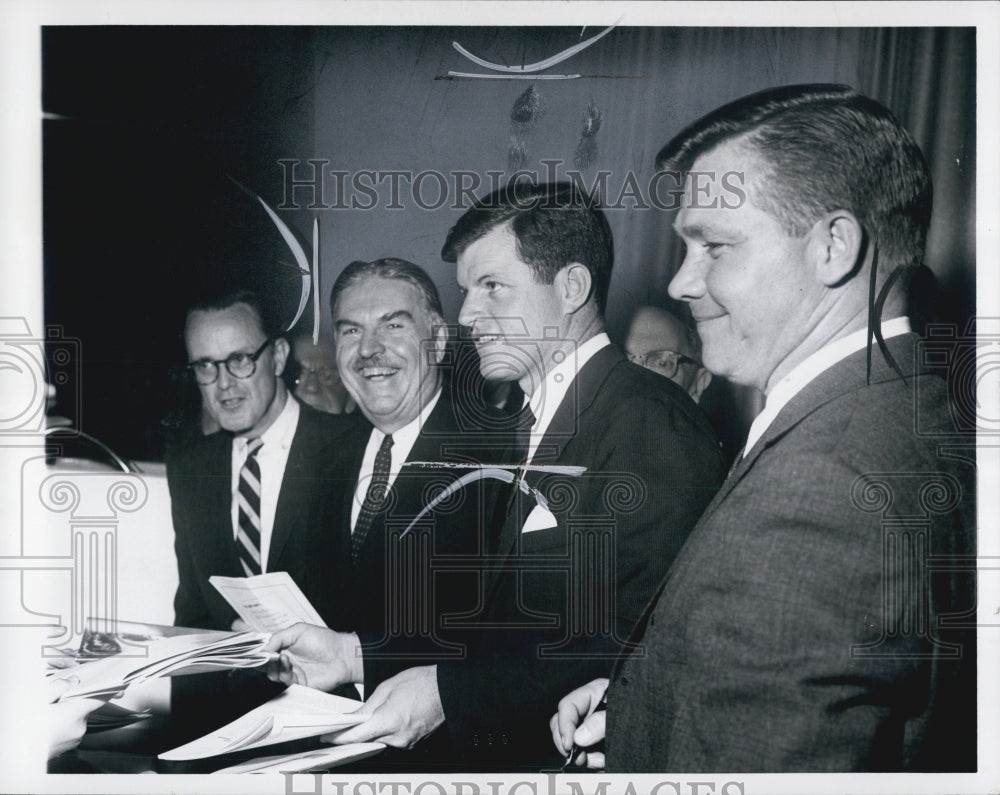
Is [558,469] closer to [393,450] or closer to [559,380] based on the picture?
[559,380]

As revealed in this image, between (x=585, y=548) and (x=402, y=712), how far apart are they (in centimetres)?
56

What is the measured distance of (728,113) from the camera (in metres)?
2.21

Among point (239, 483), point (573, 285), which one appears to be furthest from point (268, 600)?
point (573, 285)

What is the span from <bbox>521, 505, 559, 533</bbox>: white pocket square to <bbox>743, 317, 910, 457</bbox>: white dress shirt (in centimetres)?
45

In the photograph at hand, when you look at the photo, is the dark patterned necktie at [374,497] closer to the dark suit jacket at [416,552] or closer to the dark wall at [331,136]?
the dark suit jacket at [416,552]

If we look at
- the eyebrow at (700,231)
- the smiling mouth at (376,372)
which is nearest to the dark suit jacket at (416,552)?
the smiling mouth at (376,372)

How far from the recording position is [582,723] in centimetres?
222

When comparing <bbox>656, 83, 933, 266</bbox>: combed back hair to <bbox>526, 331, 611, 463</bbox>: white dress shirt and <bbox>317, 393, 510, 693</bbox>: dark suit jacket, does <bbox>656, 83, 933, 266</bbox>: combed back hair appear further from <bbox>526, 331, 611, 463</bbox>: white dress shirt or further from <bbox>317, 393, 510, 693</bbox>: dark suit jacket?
<bbox>317, 393, 510, 693</bbox>: dark suit jacket

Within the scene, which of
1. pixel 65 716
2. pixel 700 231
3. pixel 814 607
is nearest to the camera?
pixel 814 607

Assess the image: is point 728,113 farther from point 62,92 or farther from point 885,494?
point 62,92

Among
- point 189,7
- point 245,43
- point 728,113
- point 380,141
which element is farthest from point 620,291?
point 189,7

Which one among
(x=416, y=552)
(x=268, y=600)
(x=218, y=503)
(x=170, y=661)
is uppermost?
(x=218, y=503)

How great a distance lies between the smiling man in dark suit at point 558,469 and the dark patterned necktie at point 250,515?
1.60 feet

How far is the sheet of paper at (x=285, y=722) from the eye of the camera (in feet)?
7.43
